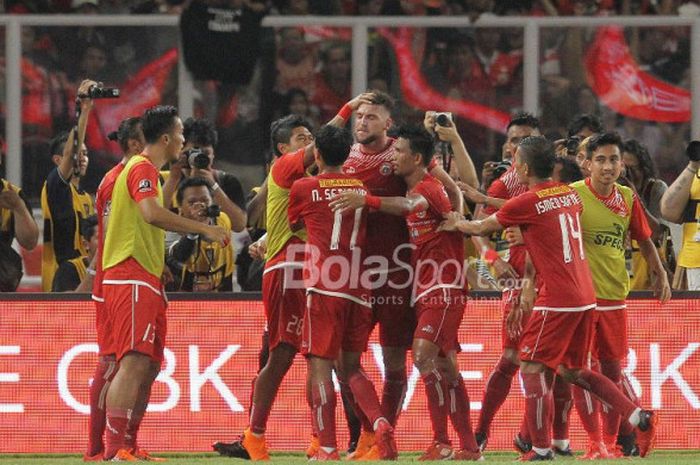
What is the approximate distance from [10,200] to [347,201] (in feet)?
11.8

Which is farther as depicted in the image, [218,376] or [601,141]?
[218,376]

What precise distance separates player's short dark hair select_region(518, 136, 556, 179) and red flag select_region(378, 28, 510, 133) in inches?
206

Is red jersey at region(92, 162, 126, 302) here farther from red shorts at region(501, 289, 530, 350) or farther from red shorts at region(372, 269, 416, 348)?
red shorts at region(501, 289, 530, 350)

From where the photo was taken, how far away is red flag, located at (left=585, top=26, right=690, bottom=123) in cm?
1695

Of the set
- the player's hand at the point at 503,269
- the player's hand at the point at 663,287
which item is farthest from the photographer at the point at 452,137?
the player's hand at the point at 663,287

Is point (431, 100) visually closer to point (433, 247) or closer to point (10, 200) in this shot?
point (10, 200)

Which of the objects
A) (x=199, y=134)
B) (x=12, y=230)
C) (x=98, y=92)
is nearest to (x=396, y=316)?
(x=98, y=92)

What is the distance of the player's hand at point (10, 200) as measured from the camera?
13953 mm

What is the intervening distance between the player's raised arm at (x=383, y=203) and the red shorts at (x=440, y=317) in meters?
0.55

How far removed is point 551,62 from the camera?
55.4 feet

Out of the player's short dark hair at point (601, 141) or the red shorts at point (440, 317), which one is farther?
the player's short dark hair at point (601, 141)

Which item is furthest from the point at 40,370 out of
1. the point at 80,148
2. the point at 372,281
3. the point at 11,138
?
the point at 11,138

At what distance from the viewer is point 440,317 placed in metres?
11.7

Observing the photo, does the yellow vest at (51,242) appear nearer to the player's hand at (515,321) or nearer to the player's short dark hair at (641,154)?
the player's hand at (515,321)
